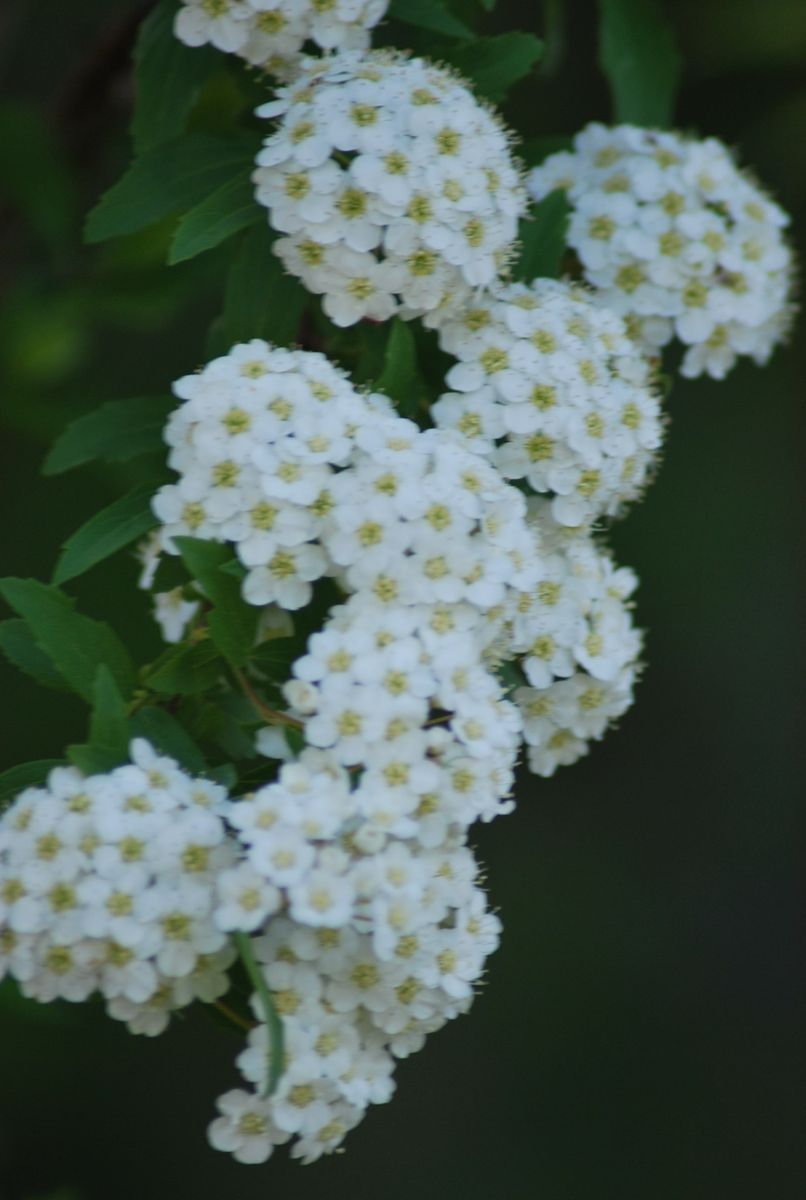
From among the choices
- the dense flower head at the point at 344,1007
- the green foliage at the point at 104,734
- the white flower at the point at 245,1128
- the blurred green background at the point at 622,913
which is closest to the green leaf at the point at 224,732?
the green foliage at the point at 104,734

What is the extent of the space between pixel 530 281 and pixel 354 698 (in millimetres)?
837

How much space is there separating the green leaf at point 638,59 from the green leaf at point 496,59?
41cm

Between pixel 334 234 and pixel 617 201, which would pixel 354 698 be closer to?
pixel 334 234

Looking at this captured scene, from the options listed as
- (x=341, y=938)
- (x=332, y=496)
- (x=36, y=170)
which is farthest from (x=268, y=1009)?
(x=36, y=170)

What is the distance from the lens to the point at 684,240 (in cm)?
227

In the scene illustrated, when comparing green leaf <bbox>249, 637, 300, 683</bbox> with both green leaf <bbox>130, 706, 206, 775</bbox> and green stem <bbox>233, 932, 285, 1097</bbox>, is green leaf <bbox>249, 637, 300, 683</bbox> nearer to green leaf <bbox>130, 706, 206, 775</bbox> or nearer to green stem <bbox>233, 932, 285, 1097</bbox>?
green leaf <bbox>130, 706, 206, 775</bbox>

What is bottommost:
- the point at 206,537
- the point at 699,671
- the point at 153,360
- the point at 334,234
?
the point at 206,537

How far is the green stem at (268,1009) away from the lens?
1556mm

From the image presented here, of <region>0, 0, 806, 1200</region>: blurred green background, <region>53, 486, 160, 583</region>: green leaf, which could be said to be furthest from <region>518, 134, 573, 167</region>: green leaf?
<region>0, 0, 806, 1200</region>: blurred green background

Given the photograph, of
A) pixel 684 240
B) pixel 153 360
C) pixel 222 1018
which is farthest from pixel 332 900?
pixel 153 360

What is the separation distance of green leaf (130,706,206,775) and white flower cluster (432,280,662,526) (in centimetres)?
52

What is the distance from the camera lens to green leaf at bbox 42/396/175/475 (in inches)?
84.6

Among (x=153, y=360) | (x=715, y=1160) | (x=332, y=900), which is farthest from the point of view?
(x=715, y=1160)

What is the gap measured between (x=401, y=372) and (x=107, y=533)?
436 millimetres
